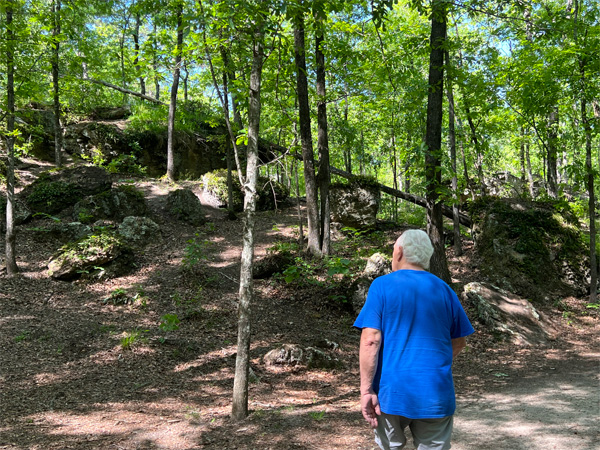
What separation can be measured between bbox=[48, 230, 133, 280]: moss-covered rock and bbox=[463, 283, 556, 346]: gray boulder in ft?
Answer: 27.3

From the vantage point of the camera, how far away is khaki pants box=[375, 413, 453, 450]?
2.06 metres

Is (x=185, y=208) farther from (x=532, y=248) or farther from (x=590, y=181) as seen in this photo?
(x=590, y=181)

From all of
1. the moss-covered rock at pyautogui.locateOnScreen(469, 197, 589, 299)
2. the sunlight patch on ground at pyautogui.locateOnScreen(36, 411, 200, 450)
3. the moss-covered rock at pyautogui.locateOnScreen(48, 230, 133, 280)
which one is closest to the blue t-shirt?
the sunlight patch on ground at pyautogui.locateOnScreen(36, 411, 200, 450)

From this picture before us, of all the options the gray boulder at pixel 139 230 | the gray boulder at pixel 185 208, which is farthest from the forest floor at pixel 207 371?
the gray boulder at pixel 185 208

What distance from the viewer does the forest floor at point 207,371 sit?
419 cm

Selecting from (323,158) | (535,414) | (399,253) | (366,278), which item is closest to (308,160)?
(323,158)

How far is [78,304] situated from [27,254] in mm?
2960

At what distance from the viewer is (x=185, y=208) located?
1336 cm

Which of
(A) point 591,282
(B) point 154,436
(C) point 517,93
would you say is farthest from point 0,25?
(A) point 591,282

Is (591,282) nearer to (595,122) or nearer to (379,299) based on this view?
(595,122)

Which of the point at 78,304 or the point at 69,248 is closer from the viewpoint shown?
the point at 78,304

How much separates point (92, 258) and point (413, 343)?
8956mm

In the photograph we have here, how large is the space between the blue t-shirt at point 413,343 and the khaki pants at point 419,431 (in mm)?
76

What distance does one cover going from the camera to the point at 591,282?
9.92 meters
